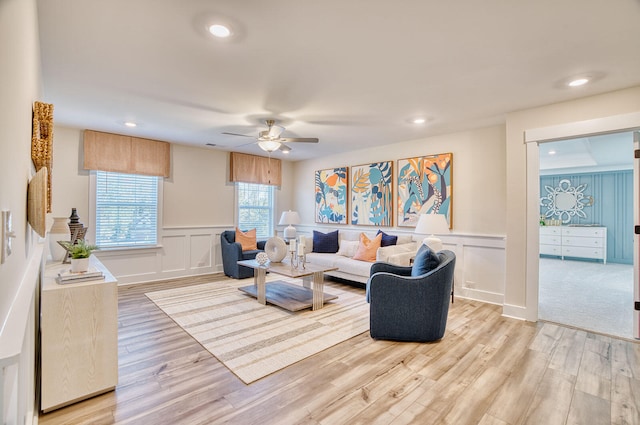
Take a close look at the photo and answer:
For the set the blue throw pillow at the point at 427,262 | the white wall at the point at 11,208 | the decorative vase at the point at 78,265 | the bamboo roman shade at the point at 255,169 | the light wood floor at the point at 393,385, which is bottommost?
the light wood floor at the point at 393,385

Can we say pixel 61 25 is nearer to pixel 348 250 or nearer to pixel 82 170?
pixel 82 170

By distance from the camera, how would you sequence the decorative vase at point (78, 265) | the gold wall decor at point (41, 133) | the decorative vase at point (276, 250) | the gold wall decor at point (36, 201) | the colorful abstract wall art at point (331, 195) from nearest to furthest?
the gold wall decor at point (36, 201), the gold wall decor at point (41, 133), the decorative vase at point (78, 265), the decorative vase at point (276, 250), the colorful abstract wall art at point (331, 195)

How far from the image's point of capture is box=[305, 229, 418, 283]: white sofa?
4.43 metres

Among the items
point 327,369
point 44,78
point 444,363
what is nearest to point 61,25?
point 44,78

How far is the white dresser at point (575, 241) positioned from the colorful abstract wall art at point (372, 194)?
5686 millimetres

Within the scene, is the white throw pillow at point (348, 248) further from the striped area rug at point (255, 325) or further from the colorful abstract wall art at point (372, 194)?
the striped area rug at point (255, 325)

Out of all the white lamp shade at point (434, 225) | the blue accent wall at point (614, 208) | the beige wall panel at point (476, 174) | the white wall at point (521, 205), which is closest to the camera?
the white wall at point (521, 205)

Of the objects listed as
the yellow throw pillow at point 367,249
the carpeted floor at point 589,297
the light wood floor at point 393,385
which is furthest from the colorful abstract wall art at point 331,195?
the carpeted floor at point 589,297

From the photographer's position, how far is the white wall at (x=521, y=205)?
3383 mm

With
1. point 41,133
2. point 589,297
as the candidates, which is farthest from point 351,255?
point 41,133

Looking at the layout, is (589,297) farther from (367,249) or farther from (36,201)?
(36,201)

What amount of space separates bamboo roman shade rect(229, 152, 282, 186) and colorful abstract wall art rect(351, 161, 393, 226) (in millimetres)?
1904

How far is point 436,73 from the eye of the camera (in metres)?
2.66

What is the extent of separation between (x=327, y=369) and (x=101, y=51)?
307 cm
